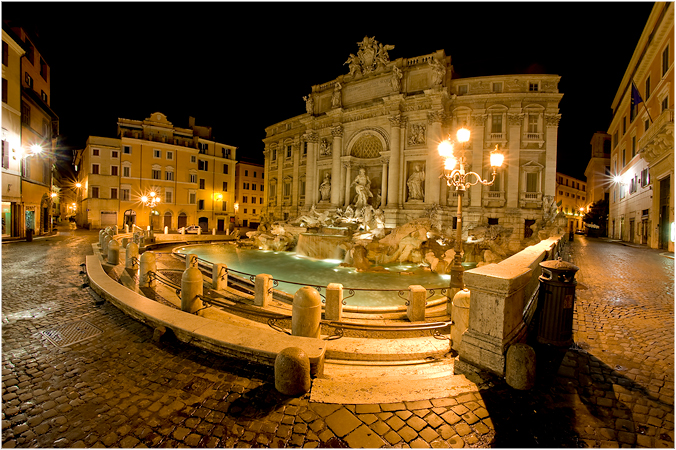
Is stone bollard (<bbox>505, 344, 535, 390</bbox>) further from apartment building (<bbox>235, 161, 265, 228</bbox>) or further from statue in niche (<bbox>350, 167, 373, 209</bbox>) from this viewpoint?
apartment building (<bbox>235, 161, 265, 228</bbox>)

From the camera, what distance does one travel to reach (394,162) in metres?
25.3

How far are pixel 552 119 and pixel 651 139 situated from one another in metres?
7.55

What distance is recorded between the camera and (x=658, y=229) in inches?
676

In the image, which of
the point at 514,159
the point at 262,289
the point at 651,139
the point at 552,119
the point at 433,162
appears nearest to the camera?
the point at 262,289

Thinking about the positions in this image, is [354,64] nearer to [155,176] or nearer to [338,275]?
[338,275]

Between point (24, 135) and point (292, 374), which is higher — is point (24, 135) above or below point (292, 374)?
above

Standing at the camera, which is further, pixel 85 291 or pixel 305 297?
pixel 85 291

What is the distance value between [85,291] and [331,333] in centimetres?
720

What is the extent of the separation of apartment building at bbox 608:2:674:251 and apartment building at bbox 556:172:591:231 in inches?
955

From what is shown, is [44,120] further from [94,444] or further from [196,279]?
[94,444]

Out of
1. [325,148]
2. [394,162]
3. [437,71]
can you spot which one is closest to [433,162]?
[394,162]

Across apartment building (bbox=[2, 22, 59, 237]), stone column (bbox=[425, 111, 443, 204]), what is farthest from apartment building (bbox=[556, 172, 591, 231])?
apartment building (bbox=[2, 22, 59, 237])

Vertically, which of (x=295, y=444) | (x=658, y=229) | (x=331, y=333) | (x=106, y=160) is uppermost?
(x=106, y=160)

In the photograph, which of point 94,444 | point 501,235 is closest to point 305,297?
point 94,444
